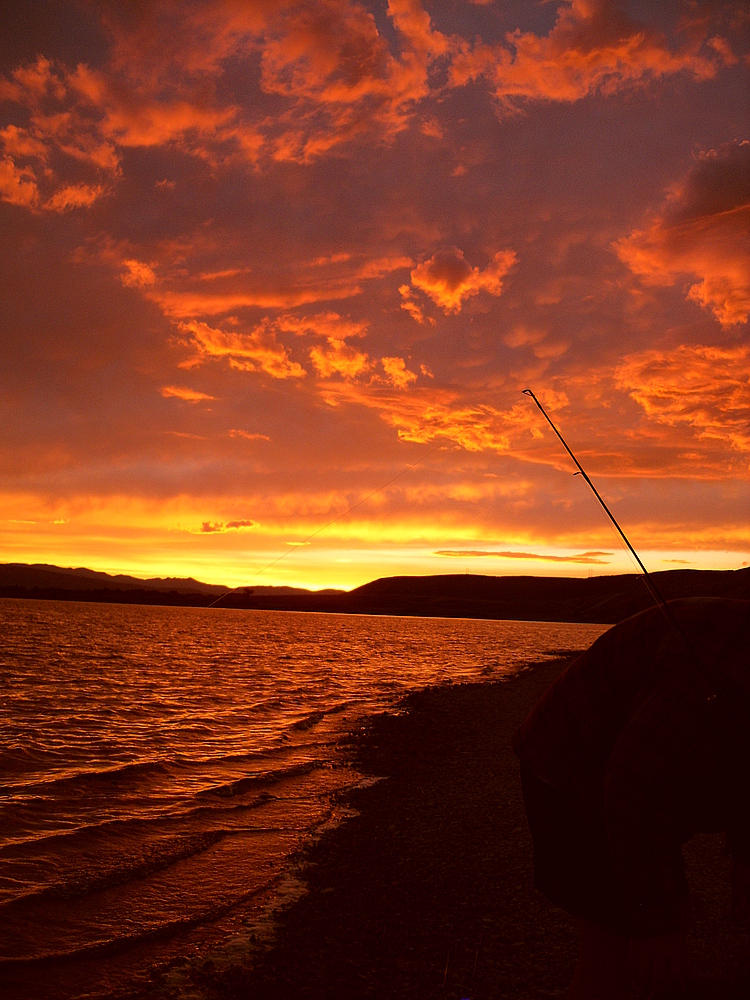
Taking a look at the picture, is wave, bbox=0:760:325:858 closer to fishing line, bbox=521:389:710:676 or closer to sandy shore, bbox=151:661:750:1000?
sandy shore, bbox=151:661:750:1000

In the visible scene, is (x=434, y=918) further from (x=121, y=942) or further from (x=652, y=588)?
(x=652, y=588)

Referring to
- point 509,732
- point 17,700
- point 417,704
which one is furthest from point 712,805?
point 17,700

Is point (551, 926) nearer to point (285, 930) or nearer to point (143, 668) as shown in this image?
point (285, 930)

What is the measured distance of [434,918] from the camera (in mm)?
6746

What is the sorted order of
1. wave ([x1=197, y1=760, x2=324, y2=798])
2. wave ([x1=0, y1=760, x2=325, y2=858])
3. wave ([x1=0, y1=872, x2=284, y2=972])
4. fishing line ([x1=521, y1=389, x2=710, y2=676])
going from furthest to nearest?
wave ([x1=197, y1=760, x2=324, y2=798]) < wave ([x1=0, y1=760, x2=325, y2=858]) < wave ([x1=0, y1=872, x2=284, y2=972]) < fishing line ([x1=521, y1=389, x2=710, y2=676])

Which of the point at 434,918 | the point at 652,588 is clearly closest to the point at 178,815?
the point at 434,918

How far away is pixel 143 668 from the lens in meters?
37.4

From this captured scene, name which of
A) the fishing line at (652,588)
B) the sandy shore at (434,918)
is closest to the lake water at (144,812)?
the sandy shore at (434,918)

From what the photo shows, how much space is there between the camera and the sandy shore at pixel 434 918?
5.50 meters

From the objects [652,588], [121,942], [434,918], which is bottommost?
[121,942]

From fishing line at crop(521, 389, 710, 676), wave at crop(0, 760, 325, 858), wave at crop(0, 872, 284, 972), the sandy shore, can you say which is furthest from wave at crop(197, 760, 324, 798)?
fishing line at crop(521, 389, 710, 676)

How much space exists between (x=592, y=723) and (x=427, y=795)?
1030 cm

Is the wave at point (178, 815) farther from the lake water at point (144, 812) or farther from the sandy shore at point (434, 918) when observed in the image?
the sandy shore at point (434, 918)

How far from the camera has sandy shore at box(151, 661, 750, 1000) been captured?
550 cm
